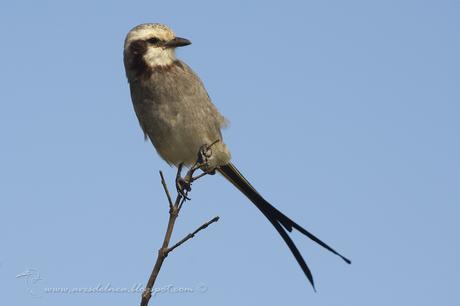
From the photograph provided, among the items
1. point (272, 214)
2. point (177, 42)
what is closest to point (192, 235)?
point (272, 214)

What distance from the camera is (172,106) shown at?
543cm

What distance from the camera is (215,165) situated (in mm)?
5738

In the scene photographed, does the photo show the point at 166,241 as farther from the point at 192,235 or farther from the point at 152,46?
the point at 152,46

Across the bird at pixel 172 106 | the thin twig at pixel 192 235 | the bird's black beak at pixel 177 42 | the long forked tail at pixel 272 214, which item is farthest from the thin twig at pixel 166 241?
the bird's black beak at pixel 177 42

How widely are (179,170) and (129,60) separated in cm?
104

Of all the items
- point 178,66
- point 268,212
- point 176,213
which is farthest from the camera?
point 178,66

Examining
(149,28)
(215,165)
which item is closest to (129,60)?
(149,28)

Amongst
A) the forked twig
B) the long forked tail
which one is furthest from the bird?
the forked twig

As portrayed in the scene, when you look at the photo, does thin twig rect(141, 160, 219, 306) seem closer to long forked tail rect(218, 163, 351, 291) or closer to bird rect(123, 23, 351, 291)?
long forked tail rect(218, 163, 351, 291)

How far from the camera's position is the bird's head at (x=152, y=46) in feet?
18.5

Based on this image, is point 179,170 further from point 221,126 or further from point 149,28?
point 149,28

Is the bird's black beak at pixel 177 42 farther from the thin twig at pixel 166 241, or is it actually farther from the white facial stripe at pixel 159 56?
the thin twig at pixel 166 241

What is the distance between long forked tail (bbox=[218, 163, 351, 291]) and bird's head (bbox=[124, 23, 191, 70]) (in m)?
1.07

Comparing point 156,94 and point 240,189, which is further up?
point 156,94
